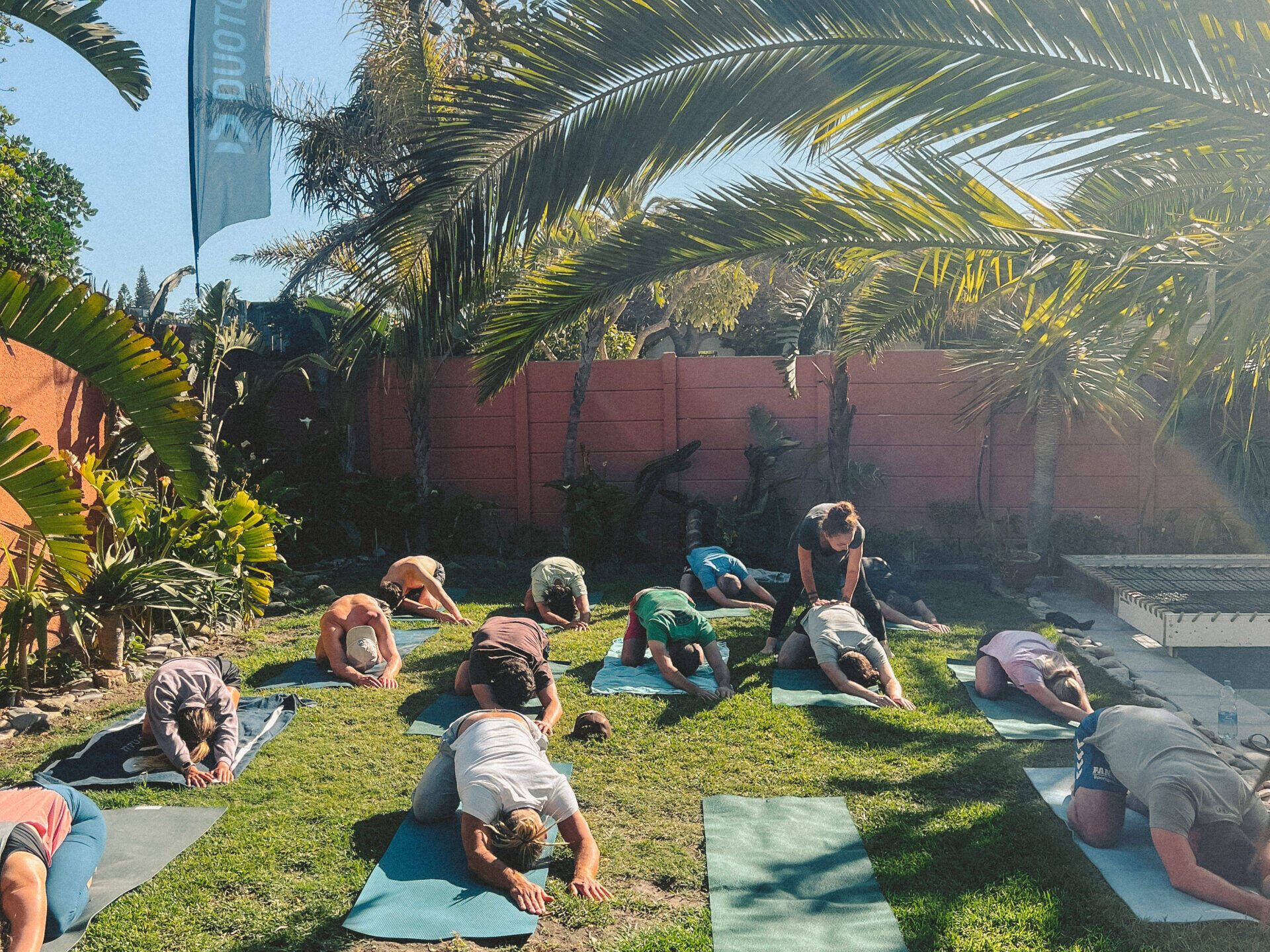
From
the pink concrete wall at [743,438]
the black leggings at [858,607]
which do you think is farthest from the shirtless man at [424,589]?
the pink concrete wall at [743,438]

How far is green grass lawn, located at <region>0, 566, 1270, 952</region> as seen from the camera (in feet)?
10.4

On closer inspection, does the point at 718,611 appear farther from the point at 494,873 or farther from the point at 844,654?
the point at 494,873

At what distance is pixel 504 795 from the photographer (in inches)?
139

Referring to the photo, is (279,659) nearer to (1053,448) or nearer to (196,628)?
(196,628)

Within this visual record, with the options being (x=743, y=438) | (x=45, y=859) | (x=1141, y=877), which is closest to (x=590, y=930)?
(x=45, y=859)

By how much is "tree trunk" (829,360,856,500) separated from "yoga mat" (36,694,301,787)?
242 inches

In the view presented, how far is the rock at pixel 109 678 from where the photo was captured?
6008mm

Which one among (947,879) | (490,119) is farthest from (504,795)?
(490,119)

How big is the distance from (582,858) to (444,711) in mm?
2180

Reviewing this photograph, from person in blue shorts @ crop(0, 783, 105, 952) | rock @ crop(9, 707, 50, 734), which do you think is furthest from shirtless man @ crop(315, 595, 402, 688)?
Result: person in blue shorts @ crop(0, 783, 105, 952)

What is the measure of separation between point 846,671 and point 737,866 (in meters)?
2.33

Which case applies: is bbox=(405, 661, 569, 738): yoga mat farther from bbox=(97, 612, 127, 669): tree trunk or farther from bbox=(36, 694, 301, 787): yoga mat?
bbox=(97, 612, 127, 669): tree trunk

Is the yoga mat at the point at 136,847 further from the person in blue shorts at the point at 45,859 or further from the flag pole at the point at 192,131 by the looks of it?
the flag pole at the point at 192,131

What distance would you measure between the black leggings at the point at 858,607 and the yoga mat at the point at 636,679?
1.57 ft
